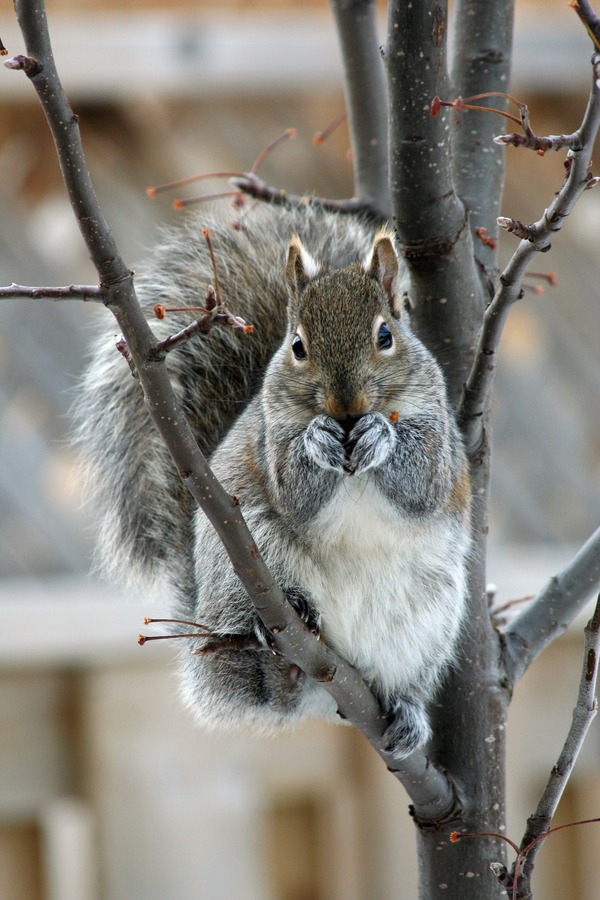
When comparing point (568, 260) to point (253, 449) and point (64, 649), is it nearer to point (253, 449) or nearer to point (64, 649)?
point (64, 649)

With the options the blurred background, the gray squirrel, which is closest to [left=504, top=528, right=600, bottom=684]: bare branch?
the gray squirrel

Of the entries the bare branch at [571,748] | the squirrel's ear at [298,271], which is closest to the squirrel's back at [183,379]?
the squirrel's ear at [298,271]

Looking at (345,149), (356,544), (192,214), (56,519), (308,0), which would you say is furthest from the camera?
(345,149)

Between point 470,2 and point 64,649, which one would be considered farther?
point 64,649

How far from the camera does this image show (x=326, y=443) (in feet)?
3.86

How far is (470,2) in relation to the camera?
1513 mm

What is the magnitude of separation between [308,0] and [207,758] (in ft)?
6.31

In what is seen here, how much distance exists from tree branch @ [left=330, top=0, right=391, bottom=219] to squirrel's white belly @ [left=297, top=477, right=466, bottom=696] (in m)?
0.66

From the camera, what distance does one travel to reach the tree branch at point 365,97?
175 centimetres

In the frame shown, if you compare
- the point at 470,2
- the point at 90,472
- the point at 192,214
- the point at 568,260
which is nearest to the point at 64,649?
the point at 90,472

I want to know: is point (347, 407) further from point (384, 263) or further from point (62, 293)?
point (62, 293)

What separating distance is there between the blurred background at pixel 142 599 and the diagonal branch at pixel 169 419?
0.92m

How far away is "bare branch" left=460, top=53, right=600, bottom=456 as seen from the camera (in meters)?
0.90

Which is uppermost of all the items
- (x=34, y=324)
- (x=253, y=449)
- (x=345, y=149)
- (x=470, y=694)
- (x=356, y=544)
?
(x=345, y=149)
